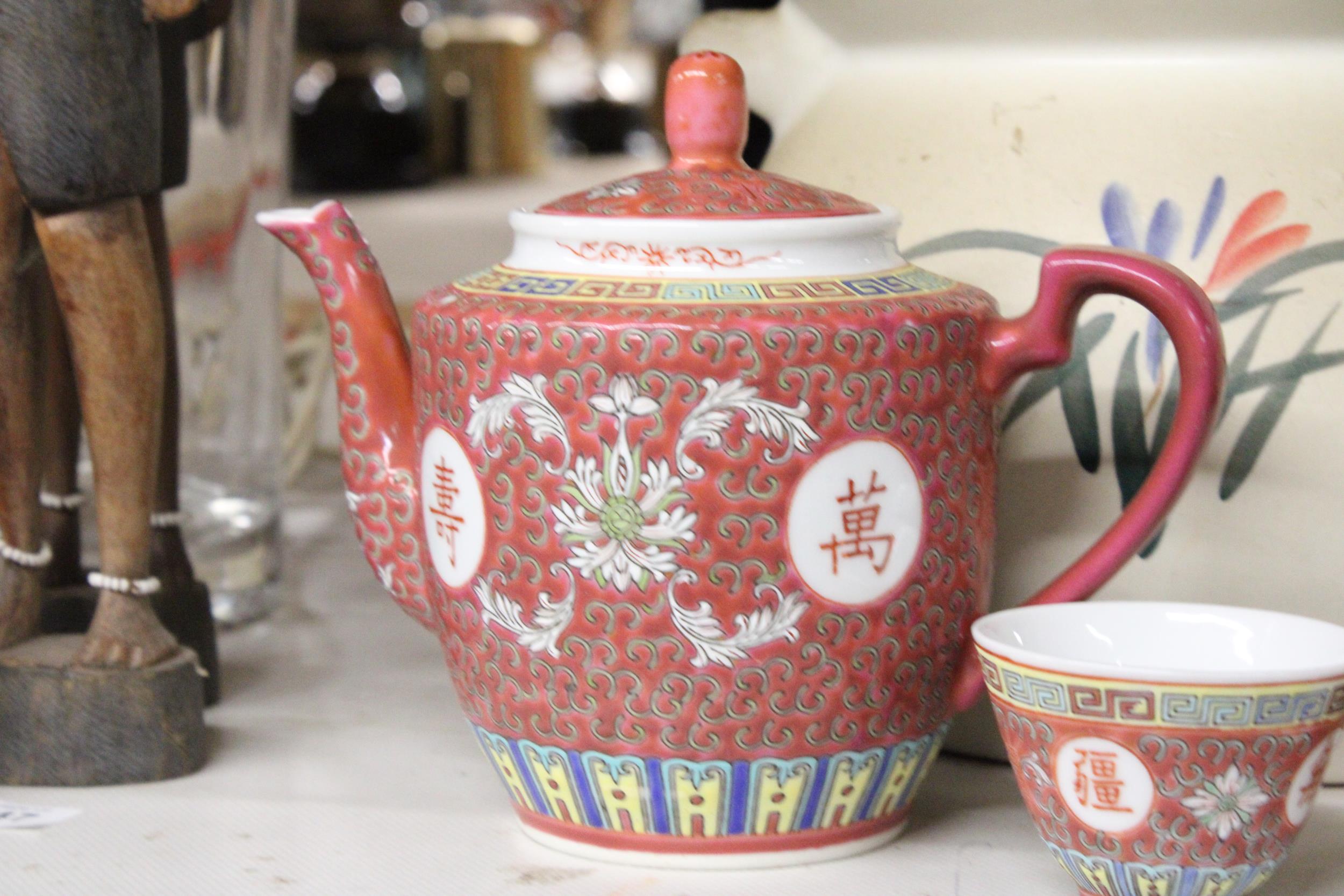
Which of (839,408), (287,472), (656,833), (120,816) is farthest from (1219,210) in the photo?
(287,472)

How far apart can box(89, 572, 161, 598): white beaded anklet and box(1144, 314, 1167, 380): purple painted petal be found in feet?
1.36

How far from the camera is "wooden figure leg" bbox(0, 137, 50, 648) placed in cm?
73

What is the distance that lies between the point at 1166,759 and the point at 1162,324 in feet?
0.53

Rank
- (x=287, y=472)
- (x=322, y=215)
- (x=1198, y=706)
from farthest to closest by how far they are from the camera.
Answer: (x=287, y=472) < (x=322, y=215) < (x=1198, y=706)

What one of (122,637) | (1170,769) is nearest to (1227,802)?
(1170,769)

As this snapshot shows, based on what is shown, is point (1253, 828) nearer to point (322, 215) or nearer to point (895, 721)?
point (895, 721)

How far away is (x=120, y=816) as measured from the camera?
72 centimetres

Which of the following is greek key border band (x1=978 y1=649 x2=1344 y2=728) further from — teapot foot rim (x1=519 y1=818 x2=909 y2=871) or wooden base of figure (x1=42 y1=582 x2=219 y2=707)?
wooden base of figure (x1=42 y1=582 x2=219 y2=707)

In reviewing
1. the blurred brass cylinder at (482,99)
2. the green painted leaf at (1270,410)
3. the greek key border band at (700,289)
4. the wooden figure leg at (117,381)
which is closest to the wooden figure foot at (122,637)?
the wooden figure leg at (117,381)

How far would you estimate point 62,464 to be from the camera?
882 millimetres

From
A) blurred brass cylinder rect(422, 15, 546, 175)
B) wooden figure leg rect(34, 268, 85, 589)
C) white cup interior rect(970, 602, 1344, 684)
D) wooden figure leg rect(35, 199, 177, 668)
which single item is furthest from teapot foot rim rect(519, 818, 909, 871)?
blurred brass cylinder rect(422, 15, 546, 175)

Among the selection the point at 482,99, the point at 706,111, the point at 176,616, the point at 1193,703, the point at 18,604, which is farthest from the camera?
the point at 482,99

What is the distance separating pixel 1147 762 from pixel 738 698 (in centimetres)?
14

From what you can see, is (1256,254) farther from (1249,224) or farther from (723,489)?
(723,489)
